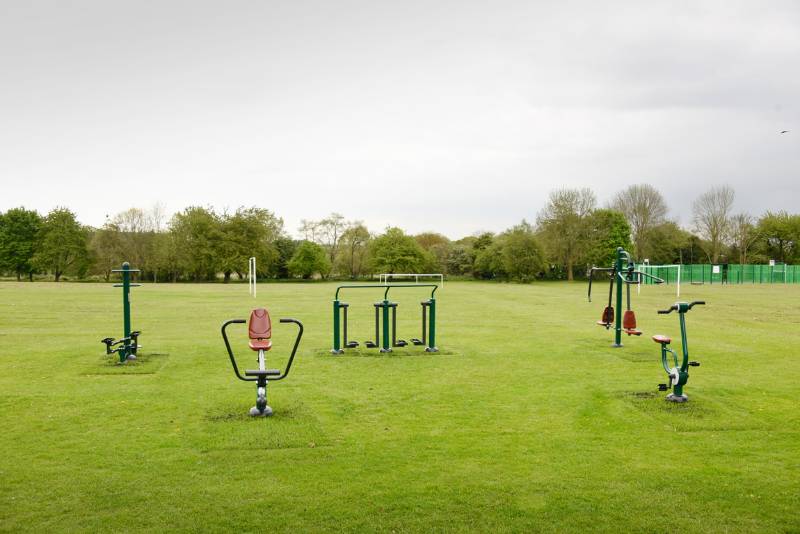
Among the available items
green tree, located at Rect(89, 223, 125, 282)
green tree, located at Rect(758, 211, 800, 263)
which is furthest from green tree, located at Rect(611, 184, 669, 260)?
green tree, located at Rect(89, 223, 125, 282)

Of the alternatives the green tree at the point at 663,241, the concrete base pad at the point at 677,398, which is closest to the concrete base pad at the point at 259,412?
the concrete base pad at the point at 677,398

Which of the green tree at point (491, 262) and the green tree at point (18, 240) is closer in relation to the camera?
the green tree at point (18, 240)

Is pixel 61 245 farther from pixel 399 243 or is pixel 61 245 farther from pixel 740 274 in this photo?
pixel 740 274

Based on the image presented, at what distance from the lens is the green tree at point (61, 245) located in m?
74.5

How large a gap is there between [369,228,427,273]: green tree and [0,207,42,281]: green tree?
44887 mm

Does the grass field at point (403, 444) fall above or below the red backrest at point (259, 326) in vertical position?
below

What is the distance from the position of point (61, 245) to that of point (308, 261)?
31.9 m

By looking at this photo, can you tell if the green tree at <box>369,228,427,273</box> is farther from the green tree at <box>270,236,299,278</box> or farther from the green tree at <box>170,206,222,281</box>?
the green tree at <box>170,206,222,281</box>

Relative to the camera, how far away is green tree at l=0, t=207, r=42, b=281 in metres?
74.9

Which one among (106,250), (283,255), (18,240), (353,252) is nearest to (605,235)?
(353,252)

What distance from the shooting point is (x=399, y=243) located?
83188 millimetres

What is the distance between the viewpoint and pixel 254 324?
8.12 m

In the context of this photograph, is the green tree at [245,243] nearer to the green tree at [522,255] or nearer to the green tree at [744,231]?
the green tree at [522,255]

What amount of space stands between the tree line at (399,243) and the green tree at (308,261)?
15 cm
